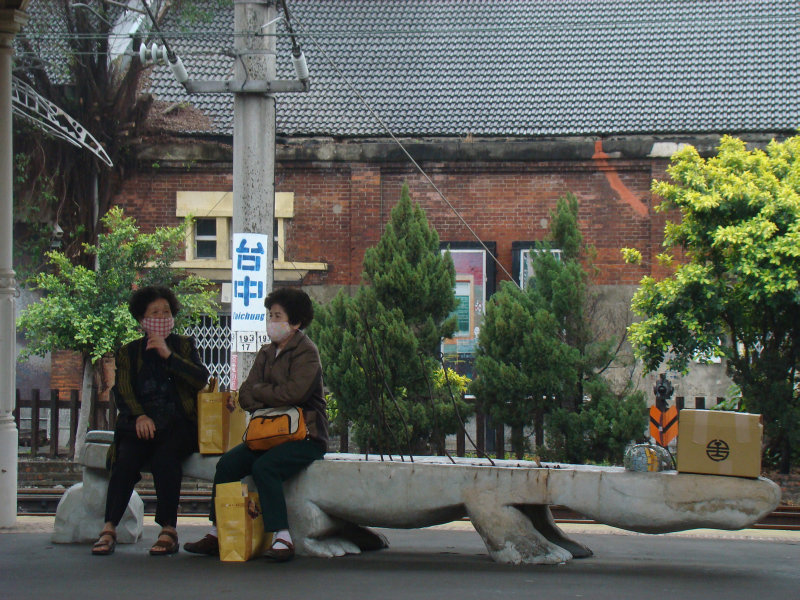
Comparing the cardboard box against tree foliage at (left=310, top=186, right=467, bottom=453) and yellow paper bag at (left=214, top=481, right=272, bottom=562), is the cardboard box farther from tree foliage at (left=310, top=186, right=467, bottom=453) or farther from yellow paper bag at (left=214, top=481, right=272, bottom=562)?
tree foliage at (left=310, top=186, right=467, bottom=453)

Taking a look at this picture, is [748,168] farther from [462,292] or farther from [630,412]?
[462,292]

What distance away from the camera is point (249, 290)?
12125mm

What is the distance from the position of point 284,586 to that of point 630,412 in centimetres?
1048

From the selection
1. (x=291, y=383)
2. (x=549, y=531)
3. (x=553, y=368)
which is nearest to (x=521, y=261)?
(x=553, y=368)

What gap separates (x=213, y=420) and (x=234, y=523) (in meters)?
0.90

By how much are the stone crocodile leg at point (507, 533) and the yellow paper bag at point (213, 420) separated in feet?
6.26

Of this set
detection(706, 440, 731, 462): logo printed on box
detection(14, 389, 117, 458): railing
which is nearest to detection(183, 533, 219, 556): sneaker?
detection(706, 440, 731, 462): logo printed on box

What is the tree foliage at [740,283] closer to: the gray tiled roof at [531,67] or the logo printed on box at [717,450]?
the gray tiled roof at [531,67]

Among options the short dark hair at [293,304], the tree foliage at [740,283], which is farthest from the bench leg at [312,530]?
the tree foliage at [740,283]

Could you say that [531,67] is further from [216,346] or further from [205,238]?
[216,346]

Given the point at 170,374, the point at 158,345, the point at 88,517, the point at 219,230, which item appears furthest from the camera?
the point at 219,230

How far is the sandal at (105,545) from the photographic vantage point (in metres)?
7.28

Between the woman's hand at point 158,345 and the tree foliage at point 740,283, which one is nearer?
the woman's hand at point 158,345

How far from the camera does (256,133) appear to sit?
11906 millimetres
